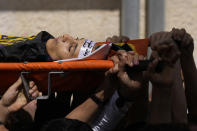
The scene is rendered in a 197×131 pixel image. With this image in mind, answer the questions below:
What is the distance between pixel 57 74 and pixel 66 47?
1.55ft

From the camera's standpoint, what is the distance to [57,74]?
1704 mm

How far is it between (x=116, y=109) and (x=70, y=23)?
2.60 meters

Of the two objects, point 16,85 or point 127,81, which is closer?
point 127,81

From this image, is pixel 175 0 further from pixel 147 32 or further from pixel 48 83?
pixel 48 83

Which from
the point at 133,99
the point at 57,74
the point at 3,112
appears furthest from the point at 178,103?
the point at 3,112

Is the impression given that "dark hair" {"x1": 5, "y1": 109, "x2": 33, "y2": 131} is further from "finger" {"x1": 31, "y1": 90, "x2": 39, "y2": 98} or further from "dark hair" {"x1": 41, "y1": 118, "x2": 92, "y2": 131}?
"dark hair" {"x1": 41, "y1": 118, "x2": 92, "y2": 131}

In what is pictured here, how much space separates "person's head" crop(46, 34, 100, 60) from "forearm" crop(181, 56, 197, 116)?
0.70 metres

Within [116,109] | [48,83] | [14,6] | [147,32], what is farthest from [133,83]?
[14,6]

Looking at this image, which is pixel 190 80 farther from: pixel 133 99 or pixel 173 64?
pixel 173 64

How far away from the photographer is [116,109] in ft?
5.64

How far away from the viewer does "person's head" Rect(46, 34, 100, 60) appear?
82.4 inches

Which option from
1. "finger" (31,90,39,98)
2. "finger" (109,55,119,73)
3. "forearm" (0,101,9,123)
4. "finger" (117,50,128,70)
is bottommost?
"forearm" (0,101,9,123)

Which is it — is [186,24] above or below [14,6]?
below

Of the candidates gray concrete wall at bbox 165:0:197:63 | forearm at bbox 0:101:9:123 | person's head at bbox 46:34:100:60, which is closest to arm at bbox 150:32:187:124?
person's head at bbox 46:34:100:60
